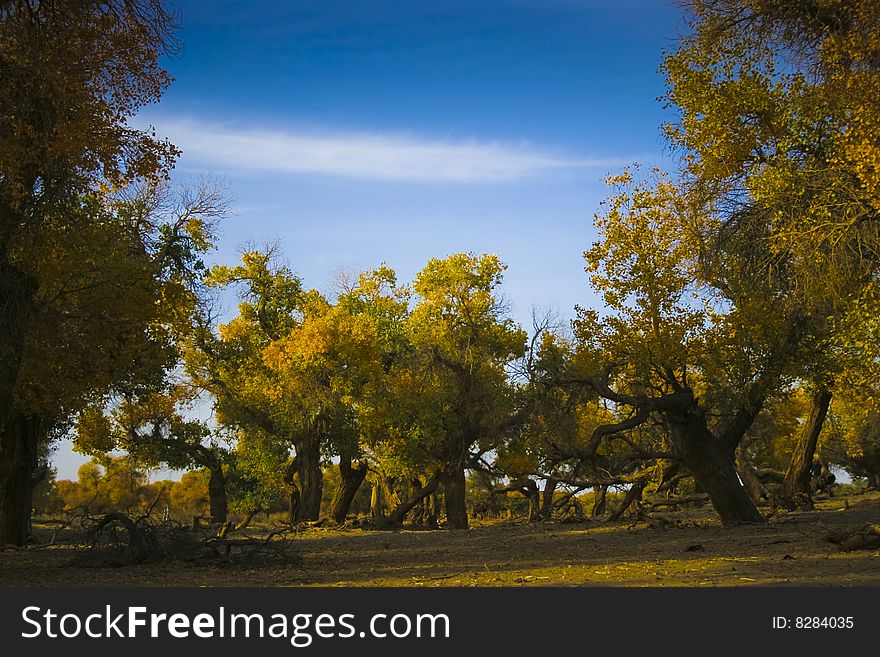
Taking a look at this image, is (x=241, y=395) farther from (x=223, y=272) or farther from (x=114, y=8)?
(x=114, y=8)

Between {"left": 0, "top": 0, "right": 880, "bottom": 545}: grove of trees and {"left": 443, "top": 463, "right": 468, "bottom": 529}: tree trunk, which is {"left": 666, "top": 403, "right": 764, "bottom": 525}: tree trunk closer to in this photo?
{"left": 0, "top": 0, "right": 880, "bottom": 545}: grove of trees

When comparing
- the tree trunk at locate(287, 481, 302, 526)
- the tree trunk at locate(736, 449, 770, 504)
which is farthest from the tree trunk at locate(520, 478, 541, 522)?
the tree trunk at locate(287, 481, 302, 526)

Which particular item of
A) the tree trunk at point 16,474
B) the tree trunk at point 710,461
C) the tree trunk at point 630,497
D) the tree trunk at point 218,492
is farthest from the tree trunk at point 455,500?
the tree trunk at point 16,474

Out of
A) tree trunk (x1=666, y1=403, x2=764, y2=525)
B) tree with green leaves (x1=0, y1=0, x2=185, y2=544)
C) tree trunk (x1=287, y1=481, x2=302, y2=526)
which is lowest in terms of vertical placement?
tree trunk (x1=287, y1=481, x2=302, y2=526)

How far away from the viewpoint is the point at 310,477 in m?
31.5

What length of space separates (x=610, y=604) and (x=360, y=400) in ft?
74.2

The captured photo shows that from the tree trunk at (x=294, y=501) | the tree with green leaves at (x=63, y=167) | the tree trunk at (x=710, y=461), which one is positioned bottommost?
the tree trunk at (x=294, y=501)

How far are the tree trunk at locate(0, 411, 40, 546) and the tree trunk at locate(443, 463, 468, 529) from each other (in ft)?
48.7

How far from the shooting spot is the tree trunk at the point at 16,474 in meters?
17.2

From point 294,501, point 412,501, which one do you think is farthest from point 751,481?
point 294,501

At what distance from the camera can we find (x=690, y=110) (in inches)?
578

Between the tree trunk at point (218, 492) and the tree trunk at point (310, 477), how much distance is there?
6.01m

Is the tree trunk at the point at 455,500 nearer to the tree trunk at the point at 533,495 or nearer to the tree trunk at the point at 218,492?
the tree trunk at the point at 533,495

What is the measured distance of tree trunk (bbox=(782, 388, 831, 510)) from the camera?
73.9 feet
